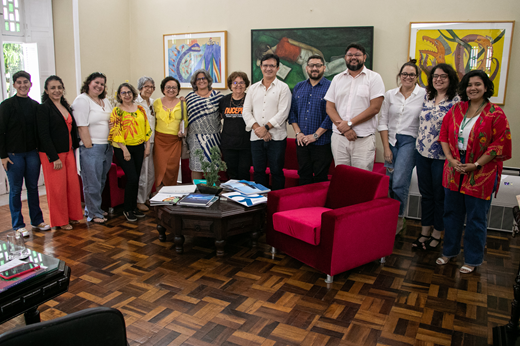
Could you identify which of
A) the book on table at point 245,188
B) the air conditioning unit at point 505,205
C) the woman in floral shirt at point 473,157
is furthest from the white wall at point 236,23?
the book on table at point 245,188

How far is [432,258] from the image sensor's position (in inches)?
140

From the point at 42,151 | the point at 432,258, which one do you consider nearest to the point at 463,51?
the point at 432,258

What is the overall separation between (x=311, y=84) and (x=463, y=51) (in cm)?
189

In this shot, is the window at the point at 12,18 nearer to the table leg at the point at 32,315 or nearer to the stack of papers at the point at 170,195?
the stack of papers at the point at 170,195

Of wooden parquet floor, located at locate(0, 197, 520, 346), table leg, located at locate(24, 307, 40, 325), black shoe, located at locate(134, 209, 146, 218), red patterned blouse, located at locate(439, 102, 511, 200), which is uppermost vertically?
red patterned blouse, located at locate(439, 102, 511, 200)

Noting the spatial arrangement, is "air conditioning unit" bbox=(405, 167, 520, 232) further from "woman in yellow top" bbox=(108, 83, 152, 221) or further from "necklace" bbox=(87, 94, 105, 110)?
"necklace" bbox=(87, 94, 105, 110)

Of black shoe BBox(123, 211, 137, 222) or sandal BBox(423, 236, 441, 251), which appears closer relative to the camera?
sandal BBox(423, 236, 441, 251)

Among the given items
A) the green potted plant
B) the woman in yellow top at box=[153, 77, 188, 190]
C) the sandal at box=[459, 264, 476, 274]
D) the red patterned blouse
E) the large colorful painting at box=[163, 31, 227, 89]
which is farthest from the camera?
the large colorful painting at box=[163, 31, 227, 89]

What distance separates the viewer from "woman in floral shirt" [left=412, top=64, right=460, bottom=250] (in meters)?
3.37

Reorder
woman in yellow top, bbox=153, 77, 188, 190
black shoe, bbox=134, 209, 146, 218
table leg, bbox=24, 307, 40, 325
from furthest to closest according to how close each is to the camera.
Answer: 1. woman in yellow top, bbox=153, 77, 188, 190
2. black shoe, bbox=134, 209, 146, 218
3. table leg, bbox=24, 307, 40, 325

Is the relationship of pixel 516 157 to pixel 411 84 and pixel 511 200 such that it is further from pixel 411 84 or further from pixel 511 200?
pixel 411 84

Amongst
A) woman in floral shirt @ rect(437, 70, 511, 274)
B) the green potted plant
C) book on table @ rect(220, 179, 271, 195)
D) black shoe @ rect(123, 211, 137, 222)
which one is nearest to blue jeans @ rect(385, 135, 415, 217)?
woman in floral shirt @ rect(437, 70, 511, 274)

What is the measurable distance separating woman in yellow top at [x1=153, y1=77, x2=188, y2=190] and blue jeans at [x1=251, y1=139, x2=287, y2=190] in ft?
3.21

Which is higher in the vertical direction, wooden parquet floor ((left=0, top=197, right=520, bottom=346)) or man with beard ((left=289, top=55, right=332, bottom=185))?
man with beard ((left=289, top=55, right=332, bottom=185))
